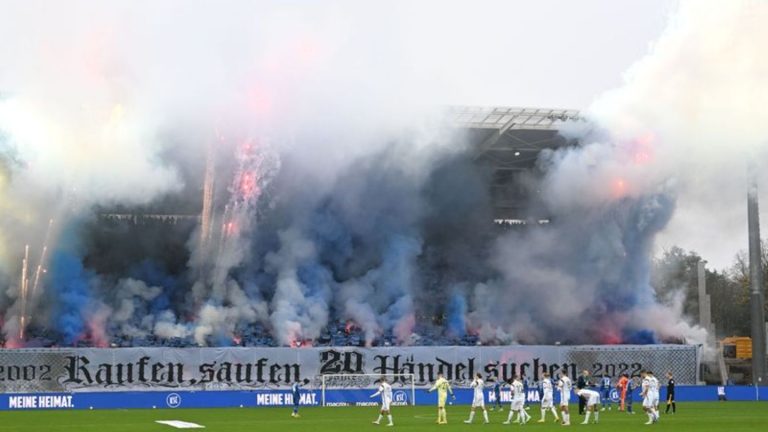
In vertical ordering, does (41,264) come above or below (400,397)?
above

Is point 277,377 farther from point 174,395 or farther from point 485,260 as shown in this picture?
point 485,260

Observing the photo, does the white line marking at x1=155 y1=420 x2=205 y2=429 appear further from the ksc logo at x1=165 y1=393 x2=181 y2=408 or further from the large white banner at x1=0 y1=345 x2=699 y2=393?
the large white banner at x1=0 y1=345 x2=699 y2=393

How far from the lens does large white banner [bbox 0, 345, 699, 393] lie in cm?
5994

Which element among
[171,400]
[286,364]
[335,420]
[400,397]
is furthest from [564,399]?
[286,364]

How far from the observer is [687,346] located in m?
66.8

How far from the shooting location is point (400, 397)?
6094cm

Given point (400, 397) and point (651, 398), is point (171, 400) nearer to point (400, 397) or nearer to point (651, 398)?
point (400, 397)

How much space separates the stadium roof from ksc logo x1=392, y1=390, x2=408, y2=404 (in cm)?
1796

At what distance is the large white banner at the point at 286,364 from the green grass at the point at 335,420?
6.89 m

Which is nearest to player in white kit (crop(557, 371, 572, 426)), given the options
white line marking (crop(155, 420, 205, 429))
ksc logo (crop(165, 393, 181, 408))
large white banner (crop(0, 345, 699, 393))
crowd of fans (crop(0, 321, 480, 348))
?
white line marking (crop(155, 420, 205, 429))

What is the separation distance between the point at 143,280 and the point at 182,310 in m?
4.29

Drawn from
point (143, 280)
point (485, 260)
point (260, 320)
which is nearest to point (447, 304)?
point (485, 260)

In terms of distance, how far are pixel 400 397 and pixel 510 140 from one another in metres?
20.2

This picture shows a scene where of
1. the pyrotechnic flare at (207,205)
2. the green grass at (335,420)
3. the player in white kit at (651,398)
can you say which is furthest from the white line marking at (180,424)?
the pyrotechnic flare at (207,205)
